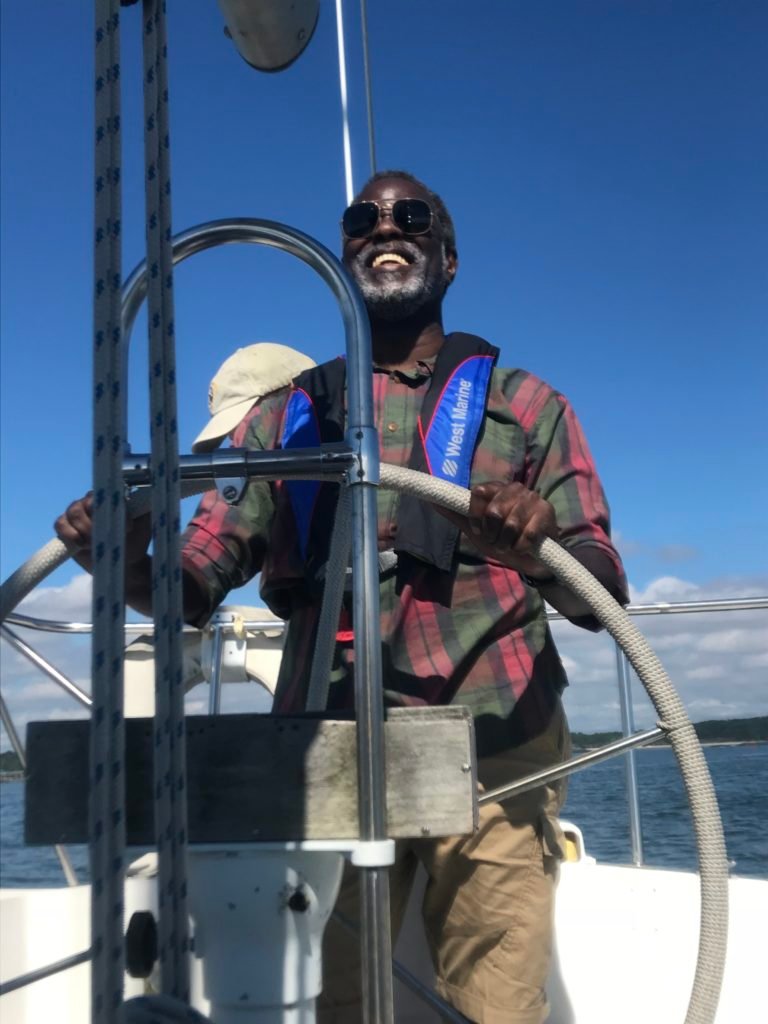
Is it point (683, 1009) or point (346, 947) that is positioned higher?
point (346, 947)

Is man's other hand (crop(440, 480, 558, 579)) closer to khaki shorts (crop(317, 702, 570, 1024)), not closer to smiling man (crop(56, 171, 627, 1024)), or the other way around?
smiling man (crop(56, 171, 627, 1024))

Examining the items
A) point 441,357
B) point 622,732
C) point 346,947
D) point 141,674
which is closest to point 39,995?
point 141,674

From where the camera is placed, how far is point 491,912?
148 cm

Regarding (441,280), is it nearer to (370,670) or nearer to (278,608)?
(278,608)

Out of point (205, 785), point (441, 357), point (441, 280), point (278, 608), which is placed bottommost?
point (205, 785)

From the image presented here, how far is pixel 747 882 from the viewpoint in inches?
88.4

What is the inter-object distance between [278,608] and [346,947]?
1.90 ft

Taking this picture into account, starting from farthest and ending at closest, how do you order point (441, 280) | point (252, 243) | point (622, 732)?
point (622, 732) < point (441, 280) < point (252, 243)

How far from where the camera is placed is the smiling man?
1.48 metres

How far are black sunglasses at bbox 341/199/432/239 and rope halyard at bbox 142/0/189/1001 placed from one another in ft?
3.47

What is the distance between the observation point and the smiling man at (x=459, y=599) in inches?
58.2

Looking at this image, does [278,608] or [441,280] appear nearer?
[278,608]

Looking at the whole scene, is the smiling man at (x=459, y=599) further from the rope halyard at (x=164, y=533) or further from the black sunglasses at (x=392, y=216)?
the rope halyard at (x=164, y=533)

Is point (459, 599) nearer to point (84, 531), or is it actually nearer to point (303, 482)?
point (303, 482)
